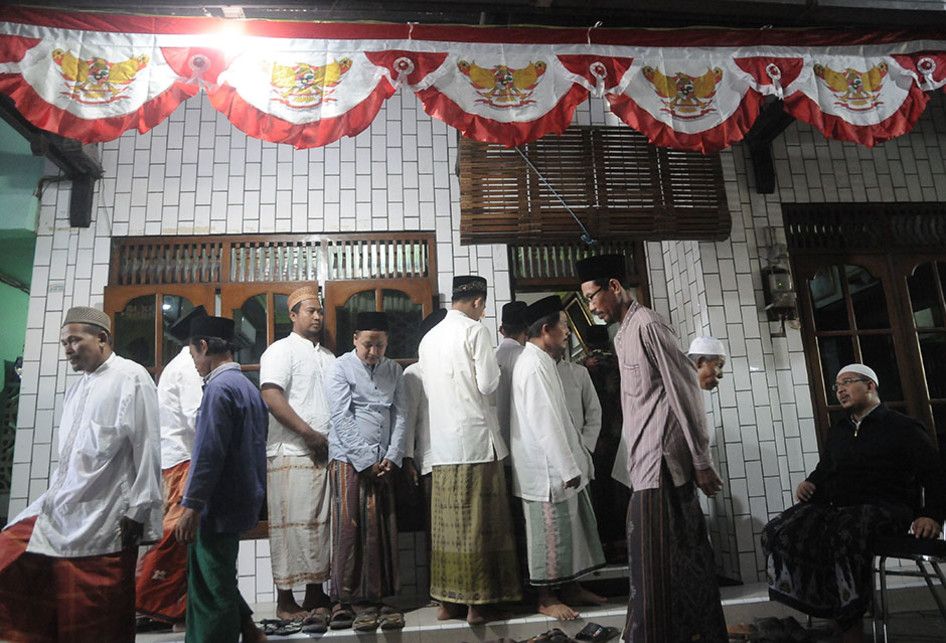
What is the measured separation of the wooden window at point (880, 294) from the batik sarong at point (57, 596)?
487 centimetres

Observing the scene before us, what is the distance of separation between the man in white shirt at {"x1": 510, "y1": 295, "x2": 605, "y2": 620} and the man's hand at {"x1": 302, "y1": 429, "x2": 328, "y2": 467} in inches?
45.5

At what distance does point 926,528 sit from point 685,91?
2546mm

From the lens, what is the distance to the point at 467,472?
12.8ft

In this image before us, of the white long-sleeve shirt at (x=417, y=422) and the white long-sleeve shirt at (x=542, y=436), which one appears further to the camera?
the white long-sleeve shirt at (x=417, y=422)

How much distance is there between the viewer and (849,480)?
12.6 ft

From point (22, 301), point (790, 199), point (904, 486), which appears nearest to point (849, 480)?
point (904, 486)

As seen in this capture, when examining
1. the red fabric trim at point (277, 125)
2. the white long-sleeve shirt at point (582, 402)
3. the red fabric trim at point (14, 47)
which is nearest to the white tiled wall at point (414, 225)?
the white long-sleeve shirt at point (582, 402)

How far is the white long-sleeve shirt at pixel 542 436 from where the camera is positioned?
3943 mm

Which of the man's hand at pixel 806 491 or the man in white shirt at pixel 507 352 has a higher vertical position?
the man in white shirt at pixel 507 352

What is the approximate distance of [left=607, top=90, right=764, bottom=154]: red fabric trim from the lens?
12.5ft

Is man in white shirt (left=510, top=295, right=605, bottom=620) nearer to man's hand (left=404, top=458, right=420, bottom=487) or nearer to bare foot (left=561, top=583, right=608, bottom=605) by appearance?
bare foot (left=561, top=583, right=608, bottom=605)

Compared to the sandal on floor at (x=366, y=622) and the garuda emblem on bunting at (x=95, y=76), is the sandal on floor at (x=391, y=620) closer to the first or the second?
the sandal on floor at (x=366, y=622)

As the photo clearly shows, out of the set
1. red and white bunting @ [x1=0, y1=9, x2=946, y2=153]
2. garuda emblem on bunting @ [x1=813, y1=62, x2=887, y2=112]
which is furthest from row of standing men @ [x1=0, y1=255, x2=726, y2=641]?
garuda emblem on bunting @ [x1=813, y1=62, x2=887, y2=112]

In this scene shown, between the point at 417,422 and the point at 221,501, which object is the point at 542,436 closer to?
the point at 417,422
